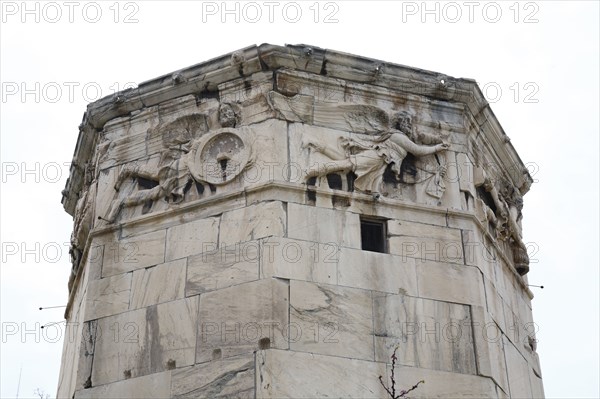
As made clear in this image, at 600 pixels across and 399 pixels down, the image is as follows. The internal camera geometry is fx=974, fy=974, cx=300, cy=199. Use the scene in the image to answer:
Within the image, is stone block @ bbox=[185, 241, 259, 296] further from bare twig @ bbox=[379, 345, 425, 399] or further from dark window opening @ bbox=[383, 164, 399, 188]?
dark window opening @ bbox=[383, 164, 399, 188]

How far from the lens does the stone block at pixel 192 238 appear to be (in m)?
10.3

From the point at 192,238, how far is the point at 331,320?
1816 mm

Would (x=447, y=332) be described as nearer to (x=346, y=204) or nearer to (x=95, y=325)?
(x=346, y=204)

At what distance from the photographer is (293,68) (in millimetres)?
11125

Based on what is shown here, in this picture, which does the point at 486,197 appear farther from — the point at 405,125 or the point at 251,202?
the point at 251,202

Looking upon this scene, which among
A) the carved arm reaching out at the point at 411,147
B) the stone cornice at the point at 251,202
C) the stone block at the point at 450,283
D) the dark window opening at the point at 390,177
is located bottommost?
the stone block at the point at 450,283

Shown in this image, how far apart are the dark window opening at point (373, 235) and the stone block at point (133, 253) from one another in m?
2.17

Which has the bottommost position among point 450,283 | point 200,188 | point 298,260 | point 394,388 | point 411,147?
point 394,388

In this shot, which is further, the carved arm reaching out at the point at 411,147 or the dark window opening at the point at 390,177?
the carved arm reaching out at the point at 411,147

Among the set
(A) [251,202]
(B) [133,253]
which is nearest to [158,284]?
(B) [133,253]

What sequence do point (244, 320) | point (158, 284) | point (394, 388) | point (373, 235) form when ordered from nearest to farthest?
point (394, 388), point (244, 320), point (158, 284), point (373, 235)

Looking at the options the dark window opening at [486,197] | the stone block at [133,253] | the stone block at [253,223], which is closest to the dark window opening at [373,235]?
the stone block at [253,223]

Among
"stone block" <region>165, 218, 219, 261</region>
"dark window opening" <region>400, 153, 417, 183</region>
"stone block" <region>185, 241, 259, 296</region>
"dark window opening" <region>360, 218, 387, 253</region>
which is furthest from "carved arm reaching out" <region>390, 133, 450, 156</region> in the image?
"stone block" <region>165, 218, 219, 261</region>

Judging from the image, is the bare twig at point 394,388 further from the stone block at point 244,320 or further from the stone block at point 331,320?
the stone block at point 244,320
